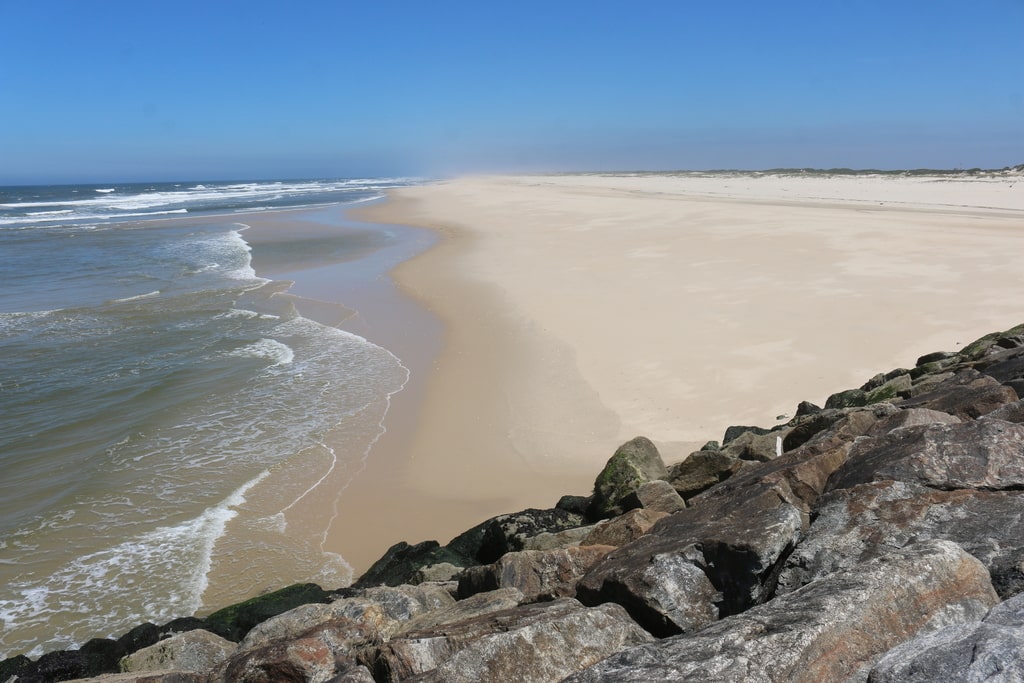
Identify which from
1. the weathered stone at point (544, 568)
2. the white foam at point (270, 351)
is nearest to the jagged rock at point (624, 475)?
the weathered stone at point (544, 568)

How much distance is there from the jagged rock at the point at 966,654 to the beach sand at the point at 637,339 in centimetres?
594

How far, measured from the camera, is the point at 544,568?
5.13 metres

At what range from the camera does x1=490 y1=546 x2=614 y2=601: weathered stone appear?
197 inches

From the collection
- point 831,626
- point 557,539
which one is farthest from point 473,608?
point 831,626

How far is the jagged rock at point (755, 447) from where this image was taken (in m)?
7.45

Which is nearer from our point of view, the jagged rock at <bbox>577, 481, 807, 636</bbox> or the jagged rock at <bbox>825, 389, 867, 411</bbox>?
the jagged rock at <bbox>577, 481, 807, 636</bbox>

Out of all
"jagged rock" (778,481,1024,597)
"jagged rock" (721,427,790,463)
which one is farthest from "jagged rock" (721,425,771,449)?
"jagged rock" (778,481,1024,597)

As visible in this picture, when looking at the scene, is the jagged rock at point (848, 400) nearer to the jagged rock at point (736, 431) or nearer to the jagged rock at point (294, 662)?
the jagged rock at point (736, 431)

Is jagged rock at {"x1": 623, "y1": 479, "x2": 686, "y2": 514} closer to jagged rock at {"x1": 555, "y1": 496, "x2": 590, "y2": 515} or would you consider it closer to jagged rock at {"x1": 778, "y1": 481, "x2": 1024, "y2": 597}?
jagged rock at {"x1": 555, "y1": 496, "x2": 590, "y2": 515}

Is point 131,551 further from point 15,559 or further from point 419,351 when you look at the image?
point 419,351

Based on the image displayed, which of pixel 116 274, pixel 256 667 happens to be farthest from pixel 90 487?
pixel 116 274

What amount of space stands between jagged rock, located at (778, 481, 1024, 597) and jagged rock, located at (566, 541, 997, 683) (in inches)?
11.0

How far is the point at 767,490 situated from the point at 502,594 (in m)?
2.01

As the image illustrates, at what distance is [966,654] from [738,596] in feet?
4.80
